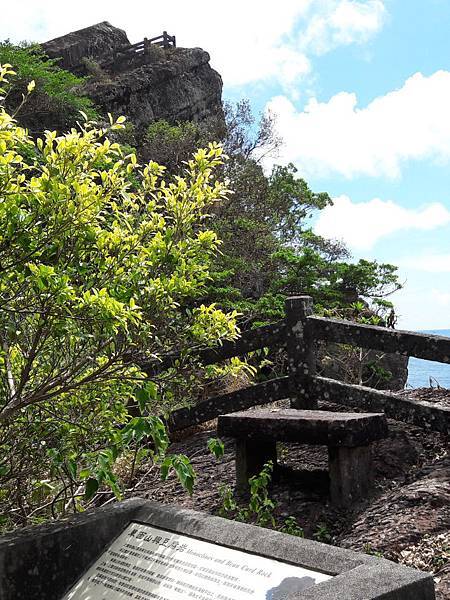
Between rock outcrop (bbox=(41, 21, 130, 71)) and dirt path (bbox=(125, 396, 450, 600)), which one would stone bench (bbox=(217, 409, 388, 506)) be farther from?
rock outcrop (bbox=(41, 21, 130, 71))

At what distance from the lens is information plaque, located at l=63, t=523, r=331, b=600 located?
3.39m

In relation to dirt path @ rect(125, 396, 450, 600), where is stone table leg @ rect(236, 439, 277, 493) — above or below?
above

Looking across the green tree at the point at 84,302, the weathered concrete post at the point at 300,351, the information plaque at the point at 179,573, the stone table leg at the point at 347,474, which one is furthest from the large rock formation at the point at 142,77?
the information plaque at the point at 179,573

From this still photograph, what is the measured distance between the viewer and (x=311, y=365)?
317 inches

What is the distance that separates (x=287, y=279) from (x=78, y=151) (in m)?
13.5

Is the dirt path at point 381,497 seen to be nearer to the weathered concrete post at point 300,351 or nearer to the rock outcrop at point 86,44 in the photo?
the weathered concrete post at point 300,351

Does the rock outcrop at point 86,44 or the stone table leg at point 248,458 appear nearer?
the stone table leg at point 248,458

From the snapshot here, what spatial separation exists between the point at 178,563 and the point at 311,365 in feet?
14.7

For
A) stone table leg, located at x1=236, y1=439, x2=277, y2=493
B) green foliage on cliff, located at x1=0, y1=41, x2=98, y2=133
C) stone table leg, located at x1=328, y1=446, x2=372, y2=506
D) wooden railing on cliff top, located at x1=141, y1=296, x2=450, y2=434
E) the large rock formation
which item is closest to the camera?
stone table leg, located at x1=328, y1=446, x2=372, y2=506

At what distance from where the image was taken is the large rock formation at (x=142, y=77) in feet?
102

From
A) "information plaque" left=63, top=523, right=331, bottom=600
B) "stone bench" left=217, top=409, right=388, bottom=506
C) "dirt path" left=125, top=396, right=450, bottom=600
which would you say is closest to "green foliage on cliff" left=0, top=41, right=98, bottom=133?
"dirt path" left=125, top=396, right=450, bottom=600

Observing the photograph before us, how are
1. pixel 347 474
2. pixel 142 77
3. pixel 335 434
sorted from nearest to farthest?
pixel 335 434 < pixel 347 474 < pixel 142 77

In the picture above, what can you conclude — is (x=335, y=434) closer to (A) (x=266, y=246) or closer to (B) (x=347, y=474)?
(B) (x=347, y=474)

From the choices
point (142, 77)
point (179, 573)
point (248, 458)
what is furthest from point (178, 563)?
point (142, 77)
